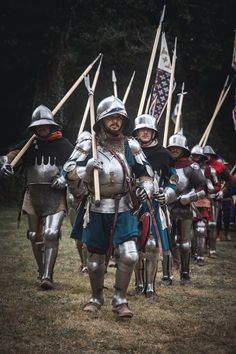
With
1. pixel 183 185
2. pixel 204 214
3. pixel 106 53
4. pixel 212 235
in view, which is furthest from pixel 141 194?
pixel 106 53

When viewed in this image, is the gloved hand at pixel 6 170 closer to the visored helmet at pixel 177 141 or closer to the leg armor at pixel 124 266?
A: the leg armor at pixel 124 266

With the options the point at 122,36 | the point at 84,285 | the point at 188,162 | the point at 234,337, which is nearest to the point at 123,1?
the point at 122,36

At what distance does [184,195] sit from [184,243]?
66 cm

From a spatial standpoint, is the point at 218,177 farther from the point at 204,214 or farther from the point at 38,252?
the point at 38,252

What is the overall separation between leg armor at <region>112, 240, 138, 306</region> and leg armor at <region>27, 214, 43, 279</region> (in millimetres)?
1905

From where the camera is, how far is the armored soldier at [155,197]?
248 inches

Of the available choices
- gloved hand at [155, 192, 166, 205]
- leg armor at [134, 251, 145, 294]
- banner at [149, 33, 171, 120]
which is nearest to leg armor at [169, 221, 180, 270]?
leg armor at [134, 251, 145, 294]

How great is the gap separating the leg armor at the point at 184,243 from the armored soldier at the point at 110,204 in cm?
222

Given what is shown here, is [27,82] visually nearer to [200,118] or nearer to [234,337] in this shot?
[200,118]

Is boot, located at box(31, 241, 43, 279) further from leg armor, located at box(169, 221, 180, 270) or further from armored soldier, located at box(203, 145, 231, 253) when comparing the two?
armored soldier, located at box(203, 145, 231, 253)

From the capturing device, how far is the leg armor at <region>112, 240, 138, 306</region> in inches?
200

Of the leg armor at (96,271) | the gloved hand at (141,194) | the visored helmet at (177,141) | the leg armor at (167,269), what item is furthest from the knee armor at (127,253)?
the visored helmet at (177,141)

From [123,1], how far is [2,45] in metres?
5.01

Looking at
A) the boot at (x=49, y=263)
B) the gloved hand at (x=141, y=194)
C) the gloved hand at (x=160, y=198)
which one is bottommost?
the boot at (x=49, y=263)
